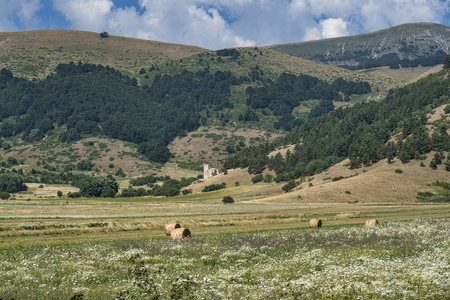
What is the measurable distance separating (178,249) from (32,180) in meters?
165

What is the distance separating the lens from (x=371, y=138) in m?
148

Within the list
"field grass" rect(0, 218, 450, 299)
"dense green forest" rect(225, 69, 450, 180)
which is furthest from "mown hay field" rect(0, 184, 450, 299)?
"dense green forest" rect(225, 69, 450, 180)

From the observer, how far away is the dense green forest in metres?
129

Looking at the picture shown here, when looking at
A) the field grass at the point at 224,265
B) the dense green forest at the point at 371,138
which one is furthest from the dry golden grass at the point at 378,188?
the field grass at the point at 224,265

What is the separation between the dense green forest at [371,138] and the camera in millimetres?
129125

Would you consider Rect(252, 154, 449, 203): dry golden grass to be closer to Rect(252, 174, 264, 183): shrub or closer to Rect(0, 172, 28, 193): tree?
Rect(252, 174, 264, 183): shrub

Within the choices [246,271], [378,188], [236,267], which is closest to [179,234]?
[236,267]

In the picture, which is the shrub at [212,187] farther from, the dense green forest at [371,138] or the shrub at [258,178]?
the dense green forest at [371,138]

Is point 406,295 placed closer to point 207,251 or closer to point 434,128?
point 207,251

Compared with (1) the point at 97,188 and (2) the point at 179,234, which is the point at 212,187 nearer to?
(1) the point at 97,188

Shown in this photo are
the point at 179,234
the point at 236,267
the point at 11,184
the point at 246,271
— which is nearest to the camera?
Result: the point at 246,271

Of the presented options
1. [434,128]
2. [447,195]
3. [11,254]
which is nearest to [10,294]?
[11,254]

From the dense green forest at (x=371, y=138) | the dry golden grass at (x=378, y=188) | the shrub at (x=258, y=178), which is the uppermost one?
the dense green forest at (x=371, y=138)

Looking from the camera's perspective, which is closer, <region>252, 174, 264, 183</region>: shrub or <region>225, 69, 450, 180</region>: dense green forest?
<region>225, 69, 450, 180</region>: dense green forest
